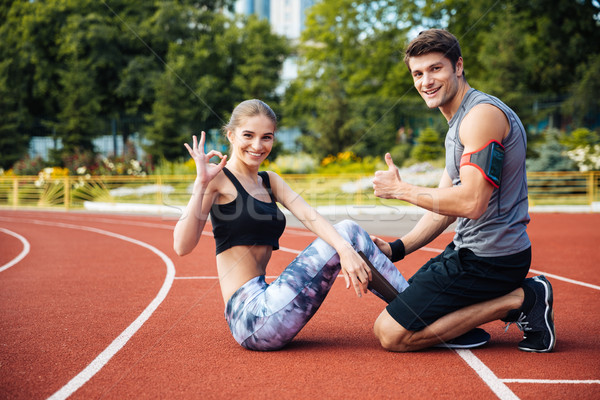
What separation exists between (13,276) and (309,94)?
3277cm

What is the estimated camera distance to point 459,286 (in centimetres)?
352

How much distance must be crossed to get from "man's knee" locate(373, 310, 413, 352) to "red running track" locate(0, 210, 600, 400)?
0.06 m

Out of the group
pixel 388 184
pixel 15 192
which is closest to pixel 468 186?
pixel 388 184

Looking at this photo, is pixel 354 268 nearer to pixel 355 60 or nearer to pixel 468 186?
pixel 468 186

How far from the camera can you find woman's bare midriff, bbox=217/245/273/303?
3660 mm

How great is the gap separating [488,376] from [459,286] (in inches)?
22.2

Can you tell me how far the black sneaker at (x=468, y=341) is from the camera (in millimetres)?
3758

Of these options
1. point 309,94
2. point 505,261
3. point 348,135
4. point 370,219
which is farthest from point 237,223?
point 309,94

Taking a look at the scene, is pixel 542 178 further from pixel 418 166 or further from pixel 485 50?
pixel 485 50

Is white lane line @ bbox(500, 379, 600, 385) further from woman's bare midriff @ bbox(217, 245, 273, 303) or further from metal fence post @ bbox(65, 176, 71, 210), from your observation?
metal fence post @ bbox(65, 176, 71, 210)

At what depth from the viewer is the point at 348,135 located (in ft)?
91.5

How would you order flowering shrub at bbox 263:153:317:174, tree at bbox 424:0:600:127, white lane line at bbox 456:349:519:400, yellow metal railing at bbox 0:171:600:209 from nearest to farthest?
white lane line at bbox 456:349:519:400 → yellow metal railing at bbox 0:171:600:209 → flowering shrub at bbox 263:153:317:174 → tree at bbox 424:0:600:127

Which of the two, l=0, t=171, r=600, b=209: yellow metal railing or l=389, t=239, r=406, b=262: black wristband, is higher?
l=389, t=239, r=406, b=262: black wristband

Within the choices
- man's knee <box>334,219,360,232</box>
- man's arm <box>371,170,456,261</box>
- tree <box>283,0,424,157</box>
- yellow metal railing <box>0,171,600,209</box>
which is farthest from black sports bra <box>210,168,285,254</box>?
tree <box>283,0,424,157</box>
